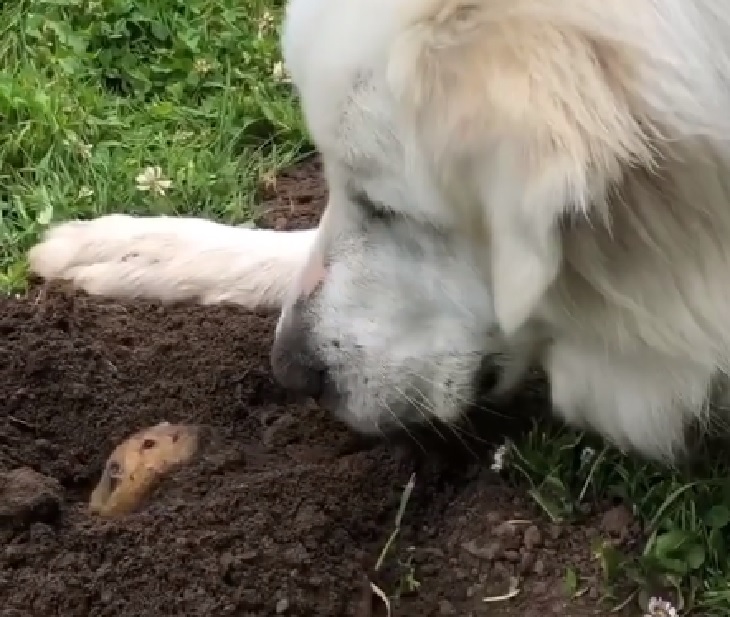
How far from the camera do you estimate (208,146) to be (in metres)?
2.80

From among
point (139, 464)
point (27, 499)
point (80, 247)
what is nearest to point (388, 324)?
point (139, 464)

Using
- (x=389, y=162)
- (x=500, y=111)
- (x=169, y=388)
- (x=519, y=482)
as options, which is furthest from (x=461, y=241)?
(x=169, y=388)

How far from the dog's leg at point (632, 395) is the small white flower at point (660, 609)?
21 cm

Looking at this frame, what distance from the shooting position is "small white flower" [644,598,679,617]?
70.3 inches

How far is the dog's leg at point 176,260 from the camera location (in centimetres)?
233

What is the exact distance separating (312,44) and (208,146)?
1154mm

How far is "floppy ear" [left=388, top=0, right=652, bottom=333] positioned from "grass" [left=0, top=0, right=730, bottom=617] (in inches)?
26.8

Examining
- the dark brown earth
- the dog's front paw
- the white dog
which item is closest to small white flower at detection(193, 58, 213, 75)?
the dog's front paw

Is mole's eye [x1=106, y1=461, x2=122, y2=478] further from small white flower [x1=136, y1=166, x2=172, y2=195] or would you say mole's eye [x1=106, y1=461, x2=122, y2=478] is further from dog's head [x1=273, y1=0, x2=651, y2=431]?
small white flower [x1=136, y1=166, x2=172, y2=195]

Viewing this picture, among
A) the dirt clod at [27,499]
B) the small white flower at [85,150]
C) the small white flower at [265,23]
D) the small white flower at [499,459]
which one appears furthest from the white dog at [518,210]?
the small white flower at [265,23]

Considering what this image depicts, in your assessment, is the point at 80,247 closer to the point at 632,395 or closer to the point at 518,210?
the point at 632,395

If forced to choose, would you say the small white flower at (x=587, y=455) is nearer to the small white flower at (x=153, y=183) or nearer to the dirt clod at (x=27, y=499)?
the dirt clod at (x=27, y=499)

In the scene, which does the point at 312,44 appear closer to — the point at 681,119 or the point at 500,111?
the point at 500,111

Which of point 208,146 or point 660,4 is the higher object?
point 660,4
